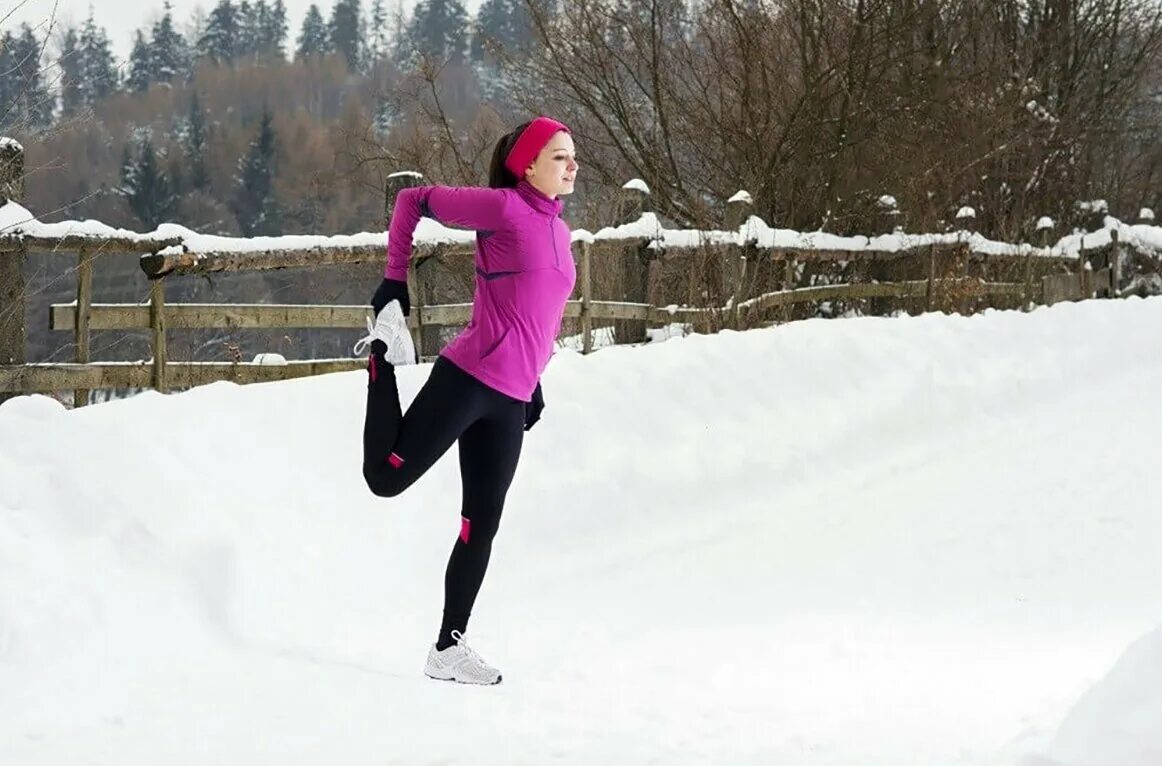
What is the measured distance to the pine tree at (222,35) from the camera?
415 feet

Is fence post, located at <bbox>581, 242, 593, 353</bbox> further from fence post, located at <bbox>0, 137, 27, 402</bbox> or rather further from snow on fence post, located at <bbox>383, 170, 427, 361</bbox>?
fence post, located at <bbox>0, 137, 27, 402</bbox>

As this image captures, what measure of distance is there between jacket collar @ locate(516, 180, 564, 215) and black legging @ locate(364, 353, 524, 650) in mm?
598

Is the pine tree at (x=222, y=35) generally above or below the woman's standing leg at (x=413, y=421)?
above

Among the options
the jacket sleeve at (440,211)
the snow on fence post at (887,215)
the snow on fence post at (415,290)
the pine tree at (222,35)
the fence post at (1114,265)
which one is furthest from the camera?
the pine tree at (222,35)

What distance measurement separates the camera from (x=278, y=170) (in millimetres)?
82500

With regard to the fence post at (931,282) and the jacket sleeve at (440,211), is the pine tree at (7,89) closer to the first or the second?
the jacket sleeve at (440,211)

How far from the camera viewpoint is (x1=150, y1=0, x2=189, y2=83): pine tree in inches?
4493

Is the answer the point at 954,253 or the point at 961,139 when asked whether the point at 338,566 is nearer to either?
the point at 954,253

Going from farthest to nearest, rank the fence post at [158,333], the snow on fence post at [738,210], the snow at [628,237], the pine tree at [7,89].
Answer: the snow on fence post at [738,210] < the fence post at [158,333] < the snow at [628,237] < the pine tree at [7,89]

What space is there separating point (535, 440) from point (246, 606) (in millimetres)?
2412

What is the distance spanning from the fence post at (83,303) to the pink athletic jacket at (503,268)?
12.3ft

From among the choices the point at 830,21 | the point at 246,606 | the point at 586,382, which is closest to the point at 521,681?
the point at 246,606

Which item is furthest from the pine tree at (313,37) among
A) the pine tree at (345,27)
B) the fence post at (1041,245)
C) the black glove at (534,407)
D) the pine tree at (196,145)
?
the black glove at (534,407)

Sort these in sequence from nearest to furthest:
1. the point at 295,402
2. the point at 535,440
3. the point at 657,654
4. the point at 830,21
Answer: the point at 657,654
the point at 295,402
the point at 535,440
the point at 830,21
